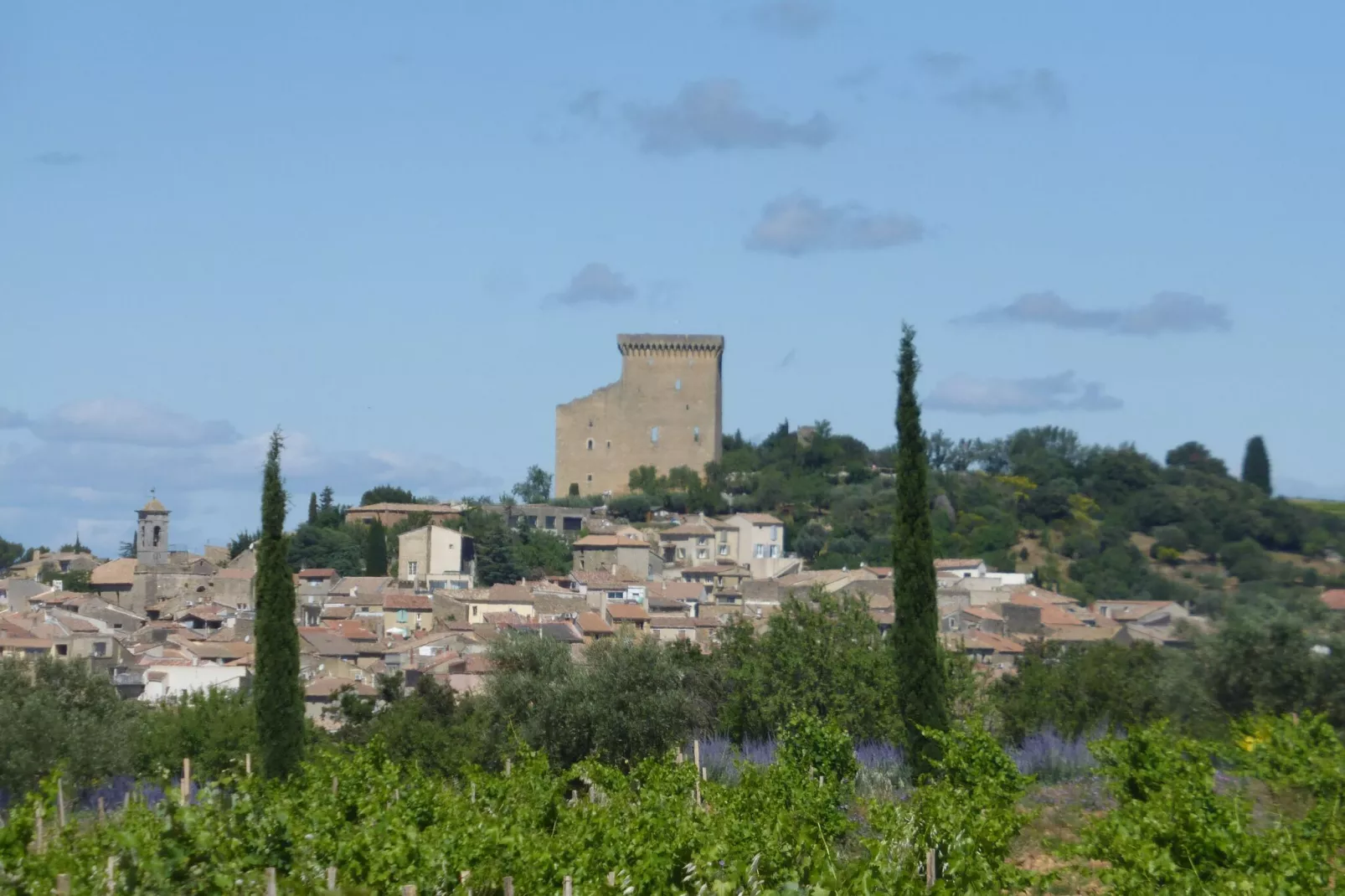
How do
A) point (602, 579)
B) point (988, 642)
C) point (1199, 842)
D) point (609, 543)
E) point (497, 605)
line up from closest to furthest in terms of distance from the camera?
point (1199, 842), point (988, 642), point (497, 605), point (602, 579), point (609, 543)

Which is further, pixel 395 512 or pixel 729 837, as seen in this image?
pixel 395 512

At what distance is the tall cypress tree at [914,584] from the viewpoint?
1595 centimetres

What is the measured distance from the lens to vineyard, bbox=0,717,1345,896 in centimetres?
766

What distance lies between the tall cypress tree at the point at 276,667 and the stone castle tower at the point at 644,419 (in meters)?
56.4

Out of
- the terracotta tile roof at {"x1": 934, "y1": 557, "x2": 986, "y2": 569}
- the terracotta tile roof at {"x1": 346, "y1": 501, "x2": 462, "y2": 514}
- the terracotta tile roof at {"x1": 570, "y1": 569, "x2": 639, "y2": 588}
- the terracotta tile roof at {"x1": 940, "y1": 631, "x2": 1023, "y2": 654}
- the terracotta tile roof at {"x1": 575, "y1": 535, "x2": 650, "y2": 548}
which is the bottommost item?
the terracotta tile roof at {"x1": 940, "y1": 631, "x2": 1023, "y2": 654}

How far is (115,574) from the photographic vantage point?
184ft

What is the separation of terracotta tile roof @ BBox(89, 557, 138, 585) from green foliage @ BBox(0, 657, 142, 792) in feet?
106

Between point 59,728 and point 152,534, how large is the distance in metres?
38.3

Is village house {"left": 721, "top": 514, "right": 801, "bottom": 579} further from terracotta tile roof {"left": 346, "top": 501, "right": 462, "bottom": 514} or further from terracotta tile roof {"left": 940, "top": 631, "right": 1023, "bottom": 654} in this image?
terracotta tile roof {"left": 940, "top": 631, "right": 1023, "bottom": 654}

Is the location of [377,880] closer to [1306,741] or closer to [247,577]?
[1306,741]

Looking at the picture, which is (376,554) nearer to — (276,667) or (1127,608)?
(1127,608)

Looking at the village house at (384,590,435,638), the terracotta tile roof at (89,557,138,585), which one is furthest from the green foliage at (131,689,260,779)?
the terracotta tile roof at (89,557,138,585)

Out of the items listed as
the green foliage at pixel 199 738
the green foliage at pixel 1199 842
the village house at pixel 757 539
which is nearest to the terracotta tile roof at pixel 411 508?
the village house at pixel 757 539

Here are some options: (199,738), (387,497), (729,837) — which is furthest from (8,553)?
(729,837)
